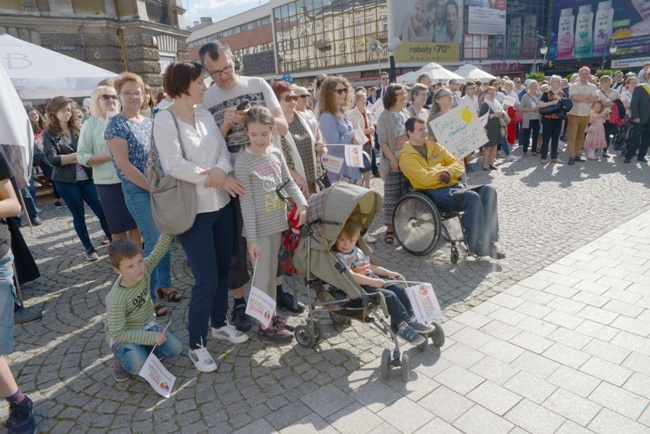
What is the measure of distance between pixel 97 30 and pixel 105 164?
10820mm

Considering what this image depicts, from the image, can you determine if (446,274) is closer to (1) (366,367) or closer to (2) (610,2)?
(1) (366,367)

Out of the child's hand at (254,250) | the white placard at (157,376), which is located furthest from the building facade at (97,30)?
the white placard at (157,376)

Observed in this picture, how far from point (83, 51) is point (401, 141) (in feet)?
37.9

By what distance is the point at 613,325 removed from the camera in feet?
11.1

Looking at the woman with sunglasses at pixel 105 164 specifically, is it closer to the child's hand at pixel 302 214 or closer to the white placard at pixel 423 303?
the child's hand at pixel 302 214

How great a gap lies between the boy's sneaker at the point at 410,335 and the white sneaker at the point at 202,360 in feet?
4.42

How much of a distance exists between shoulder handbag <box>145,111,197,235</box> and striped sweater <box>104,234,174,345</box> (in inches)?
14.4

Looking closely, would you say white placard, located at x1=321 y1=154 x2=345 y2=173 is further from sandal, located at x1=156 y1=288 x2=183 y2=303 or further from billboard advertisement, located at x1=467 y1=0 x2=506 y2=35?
billboard advertisement, located at x1=467 y1=0 x2=506 y2=35

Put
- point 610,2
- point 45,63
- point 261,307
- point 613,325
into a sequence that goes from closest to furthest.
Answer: point 261,307 → point 613,325 → point 45,63 → point 610,2

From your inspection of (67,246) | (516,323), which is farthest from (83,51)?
(516,323)

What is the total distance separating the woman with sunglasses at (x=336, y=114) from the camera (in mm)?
5074

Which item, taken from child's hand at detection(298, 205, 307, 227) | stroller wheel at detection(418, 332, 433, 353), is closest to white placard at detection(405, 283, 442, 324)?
stroller wheel at detection(418, 332, 433, 353)

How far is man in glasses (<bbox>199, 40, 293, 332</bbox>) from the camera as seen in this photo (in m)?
3.04

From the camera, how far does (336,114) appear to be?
17.1 feet
